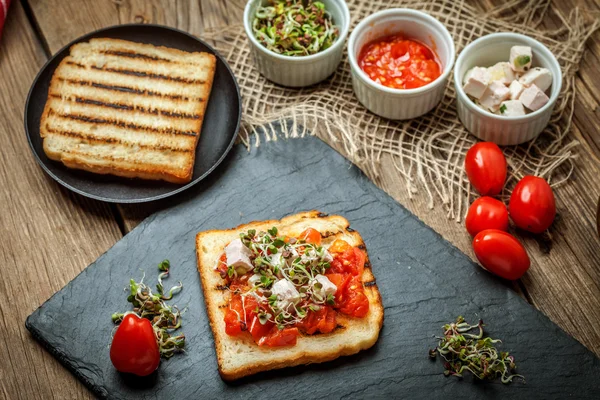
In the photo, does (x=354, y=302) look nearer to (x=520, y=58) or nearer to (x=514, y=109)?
(x=514, y=109)

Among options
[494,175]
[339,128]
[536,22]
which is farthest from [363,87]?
[536,22]

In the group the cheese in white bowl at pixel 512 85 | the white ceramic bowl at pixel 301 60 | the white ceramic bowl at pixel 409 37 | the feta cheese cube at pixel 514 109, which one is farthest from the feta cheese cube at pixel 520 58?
the white ceramic bowl at pixel 301 60

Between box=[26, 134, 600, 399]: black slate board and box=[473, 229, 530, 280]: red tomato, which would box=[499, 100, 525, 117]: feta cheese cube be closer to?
box=[473, 229, 530, 280]: red tomato

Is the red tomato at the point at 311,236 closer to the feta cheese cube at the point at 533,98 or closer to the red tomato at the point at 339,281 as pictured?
the red tomato at the point at 339,281

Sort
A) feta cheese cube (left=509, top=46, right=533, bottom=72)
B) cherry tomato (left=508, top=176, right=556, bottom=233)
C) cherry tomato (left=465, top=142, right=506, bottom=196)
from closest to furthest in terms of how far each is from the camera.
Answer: cherry tomato (left=508, top=176, right=556, bottom=233), cherry tomato (left=465, top=142, right=506, bottom=196), feta cheese cube (left=509, top=46, right=533, bottom=72)

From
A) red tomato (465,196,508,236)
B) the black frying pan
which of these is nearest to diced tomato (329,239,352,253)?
red tomato (465,196,508,236)
